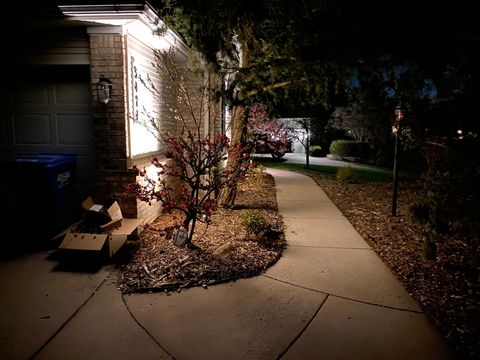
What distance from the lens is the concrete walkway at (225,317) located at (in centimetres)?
299

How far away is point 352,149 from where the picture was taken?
2217 cm

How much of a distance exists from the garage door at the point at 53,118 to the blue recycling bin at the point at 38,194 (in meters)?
0.92

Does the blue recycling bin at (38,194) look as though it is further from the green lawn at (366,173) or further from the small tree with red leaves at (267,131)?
the green lawn at (366,173)

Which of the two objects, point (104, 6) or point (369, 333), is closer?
A: point (369, 333)

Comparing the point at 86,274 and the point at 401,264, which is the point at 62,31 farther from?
the point at 401,264

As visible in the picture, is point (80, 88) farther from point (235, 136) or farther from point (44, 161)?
point (235, 136)

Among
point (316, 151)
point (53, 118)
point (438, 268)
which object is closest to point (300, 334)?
point (438, 268)

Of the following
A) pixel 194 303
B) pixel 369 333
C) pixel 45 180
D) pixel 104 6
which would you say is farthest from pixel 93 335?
pixel 104 6

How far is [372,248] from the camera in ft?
18.2

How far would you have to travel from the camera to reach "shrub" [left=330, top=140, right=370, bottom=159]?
21.9 metres

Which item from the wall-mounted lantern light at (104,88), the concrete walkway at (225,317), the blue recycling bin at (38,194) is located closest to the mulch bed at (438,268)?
the concrete walkway at (225,317)

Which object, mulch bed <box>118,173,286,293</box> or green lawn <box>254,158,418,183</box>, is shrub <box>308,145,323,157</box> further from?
mulch bed <box>118,173,286,293</box>

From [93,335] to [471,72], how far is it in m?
4.10

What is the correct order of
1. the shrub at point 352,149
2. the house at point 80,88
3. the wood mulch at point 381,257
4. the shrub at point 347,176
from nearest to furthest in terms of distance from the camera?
the wood mulch at point 381,257 < the house at point 80,88 < the shrub at point 347,176 < the shrub at point 352,149
